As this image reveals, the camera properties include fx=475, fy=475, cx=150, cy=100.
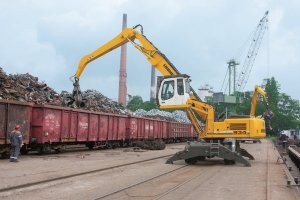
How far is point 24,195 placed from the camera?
423 inches

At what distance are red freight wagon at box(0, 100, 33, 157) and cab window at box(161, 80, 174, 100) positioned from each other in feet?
19.8

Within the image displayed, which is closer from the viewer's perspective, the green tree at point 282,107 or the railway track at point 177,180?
the railway track at point 177,180

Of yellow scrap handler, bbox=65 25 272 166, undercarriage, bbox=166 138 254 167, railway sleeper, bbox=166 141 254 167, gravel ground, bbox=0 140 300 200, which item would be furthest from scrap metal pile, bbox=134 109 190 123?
gravel ground, bbox=0 140 300 200

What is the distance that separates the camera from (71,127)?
25547 millimetres

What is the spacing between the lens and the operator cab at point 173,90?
68.8 feet

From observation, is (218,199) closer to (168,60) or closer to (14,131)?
(14,131)

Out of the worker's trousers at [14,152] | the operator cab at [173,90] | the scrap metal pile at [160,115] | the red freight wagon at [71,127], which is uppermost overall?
the scrap metal pile at [160,115]

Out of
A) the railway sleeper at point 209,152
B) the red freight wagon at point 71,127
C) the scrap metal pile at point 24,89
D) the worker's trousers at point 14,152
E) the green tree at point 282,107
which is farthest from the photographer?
the green tree at point 282,107

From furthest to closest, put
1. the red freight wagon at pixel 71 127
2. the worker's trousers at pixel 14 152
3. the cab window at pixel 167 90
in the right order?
1. the red freight wagon at pixel 71 127
2. the cab window at pixel 167 90
3. the worker's trousers at pixel 14 152

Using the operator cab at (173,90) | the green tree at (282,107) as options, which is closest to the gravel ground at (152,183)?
the operator cab at (173,90)

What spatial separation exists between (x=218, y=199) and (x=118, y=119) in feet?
73.1

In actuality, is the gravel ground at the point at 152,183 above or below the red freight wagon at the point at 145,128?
below

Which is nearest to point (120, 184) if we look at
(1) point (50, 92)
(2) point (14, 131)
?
(2) point (14, 131)

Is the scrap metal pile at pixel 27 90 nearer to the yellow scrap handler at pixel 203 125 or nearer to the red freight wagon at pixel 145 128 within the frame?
the red freight wagon at pixel 145 128
